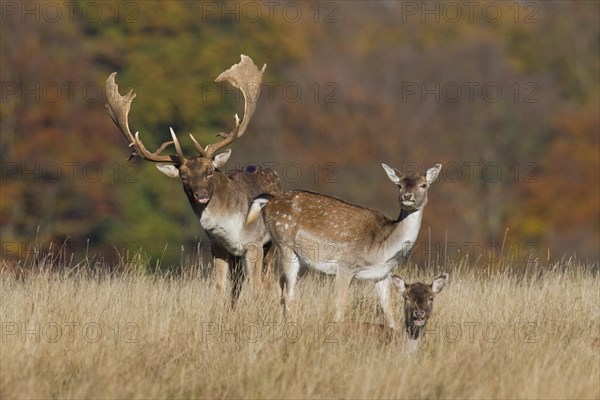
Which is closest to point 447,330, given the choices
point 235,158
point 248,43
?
point 235,158

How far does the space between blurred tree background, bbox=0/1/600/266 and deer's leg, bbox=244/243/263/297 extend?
13.5 m

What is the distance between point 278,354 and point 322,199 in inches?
104

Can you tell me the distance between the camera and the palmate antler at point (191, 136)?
396 inches

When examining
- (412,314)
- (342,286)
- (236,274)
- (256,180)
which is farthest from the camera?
(256,180)

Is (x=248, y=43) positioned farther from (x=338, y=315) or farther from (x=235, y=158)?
(x=338, y=315)

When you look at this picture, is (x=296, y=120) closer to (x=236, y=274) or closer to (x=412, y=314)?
(x=236, y=274)

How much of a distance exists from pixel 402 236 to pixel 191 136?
1995 millimetres

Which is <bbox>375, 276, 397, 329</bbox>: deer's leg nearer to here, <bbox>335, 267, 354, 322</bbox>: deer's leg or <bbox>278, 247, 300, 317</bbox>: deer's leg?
<bbox>335, 267, 354, 322</bbox>: deer's leg

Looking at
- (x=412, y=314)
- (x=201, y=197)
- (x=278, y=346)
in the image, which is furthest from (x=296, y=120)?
(x=278, y=346)

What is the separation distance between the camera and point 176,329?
7852 millimetres

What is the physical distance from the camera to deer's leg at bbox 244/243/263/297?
9867 mm

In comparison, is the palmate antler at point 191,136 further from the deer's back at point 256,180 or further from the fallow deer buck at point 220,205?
the deer's back at point 256,180

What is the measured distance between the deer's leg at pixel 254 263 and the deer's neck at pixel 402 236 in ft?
4.09

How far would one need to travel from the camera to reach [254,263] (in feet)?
32.5
